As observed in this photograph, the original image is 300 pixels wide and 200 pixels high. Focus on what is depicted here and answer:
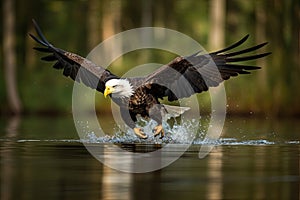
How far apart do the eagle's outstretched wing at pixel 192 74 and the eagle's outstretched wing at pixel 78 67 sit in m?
0.92

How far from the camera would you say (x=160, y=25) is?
51.0 metres

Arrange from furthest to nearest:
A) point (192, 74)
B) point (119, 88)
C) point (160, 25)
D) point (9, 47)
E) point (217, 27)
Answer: point (160, 25)
point (9, 47)
point (217, 27)
point (192, 74)
point (119, 88)

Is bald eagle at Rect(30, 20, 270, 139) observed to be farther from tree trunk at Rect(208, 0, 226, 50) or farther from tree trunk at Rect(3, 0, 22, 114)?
tree trunk at Rect(3, 0, 22, 114)

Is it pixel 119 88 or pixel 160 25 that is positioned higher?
pixel 160 25

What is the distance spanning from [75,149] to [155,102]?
2.28 meters

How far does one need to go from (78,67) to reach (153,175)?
7410 mm

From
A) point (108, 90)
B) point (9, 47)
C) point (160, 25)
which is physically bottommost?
point (108, 90)

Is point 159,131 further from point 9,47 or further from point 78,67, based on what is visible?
point 9,47

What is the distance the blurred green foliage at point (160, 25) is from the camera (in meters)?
36.8

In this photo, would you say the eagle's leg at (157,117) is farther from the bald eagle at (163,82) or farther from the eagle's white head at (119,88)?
the eagle's white head at (119,88)

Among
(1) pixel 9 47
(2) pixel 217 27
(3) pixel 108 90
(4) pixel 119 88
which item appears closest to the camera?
(3) pixel 108 90

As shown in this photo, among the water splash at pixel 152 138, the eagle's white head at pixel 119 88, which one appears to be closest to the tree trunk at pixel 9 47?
the water splash at pixel 152 138

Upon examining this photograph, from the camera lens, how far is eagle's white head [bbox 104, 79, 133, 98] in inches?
702

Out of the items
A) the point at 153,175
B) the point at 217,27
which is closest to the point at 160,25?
the point at 217,27
